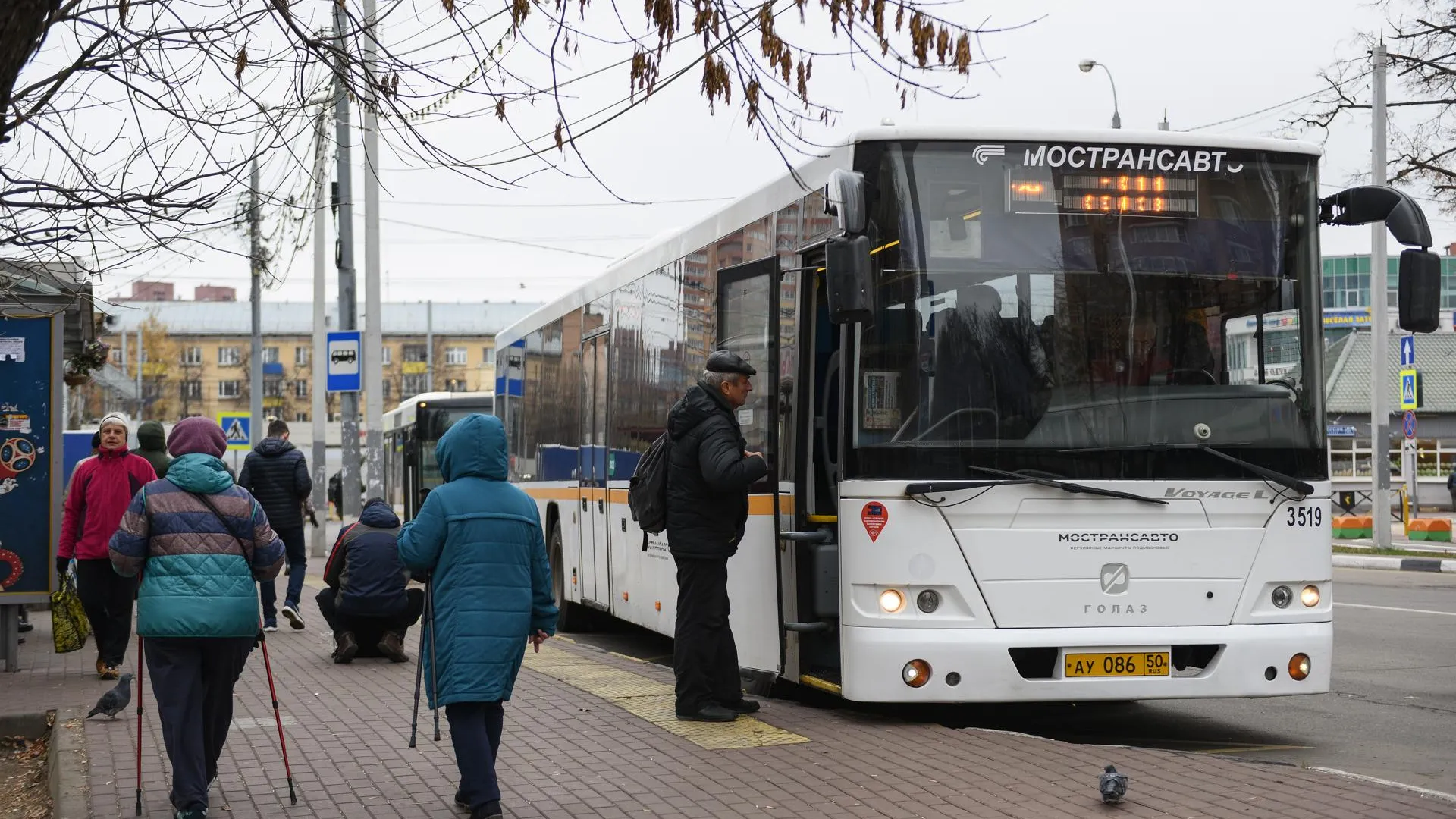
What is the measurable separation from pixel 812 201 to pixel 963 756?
3019 mm

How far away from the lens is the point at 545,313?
16688 millimetres

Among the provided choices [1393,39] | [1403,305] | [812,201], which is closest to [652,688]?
[812,201]

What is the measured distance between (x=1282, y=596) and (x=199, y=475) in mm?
5345

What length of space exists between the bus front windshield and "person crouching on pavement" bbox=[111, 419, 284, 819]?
308 centimetres

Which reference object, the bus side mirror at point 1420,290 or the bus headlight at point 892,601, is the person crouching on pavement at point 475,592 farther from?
the bus side mirror at point 1420,290

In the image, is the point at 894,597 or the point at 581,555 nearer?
the point at 894,597

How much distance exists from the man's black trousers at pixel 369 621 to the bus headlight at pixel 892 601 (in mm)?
4880

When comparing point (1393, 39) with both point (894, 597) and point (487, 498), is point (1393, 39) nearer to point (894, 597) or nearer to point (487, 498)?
point (894, 597)

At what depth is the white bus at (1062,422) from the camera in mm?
8406

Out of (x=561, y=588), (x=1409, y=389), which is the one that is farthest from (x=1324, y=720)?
(x=1409, y=389)

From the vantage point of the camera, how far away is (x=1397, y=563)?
26781mm

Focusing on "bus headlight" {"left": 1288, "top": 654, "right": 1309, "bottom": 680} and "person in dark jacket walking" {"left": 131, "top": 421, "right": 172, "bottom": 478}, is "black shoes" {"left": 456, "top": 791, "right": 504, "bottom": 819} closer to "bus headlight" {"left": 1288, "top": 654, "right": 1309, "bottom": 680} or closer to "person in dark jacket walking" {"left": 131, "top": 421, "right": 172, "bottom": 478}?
"bus headlight" {"left": 1288, "top": 654, "right": 1309, "bottom": 680}

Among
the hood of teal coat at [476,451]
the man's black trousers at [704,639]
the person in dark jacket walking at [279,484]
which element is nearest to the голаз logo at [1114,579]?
the man's black trousers at [704,639]

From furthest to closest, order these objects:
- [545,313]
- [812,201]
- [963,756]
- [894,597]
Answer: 1. [545,313]
2. [812,201]
3. [894,597]
4. [963,756]
